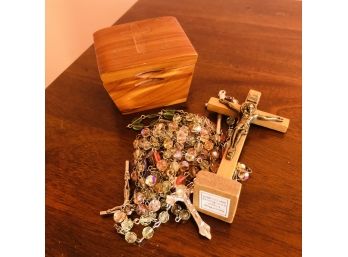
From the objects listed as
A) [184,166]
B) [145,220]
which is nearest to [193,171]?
[184,166]

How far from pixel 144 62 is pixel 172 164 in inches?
7.6

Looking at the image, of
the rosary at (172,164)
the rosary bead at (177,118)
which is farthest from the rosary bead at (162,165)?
the rosary bead at (177,118)

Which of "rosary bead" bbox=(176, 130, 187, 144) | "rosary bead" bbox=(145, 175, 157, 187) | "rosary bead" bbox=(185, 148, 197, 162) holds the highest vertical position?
"rosary bead" bbox=(176, 130, 187, 144)

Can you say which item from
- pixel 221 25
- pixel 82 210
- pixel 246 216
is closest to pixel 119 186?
pixel 82 210

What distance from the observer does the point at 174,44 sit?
59cm

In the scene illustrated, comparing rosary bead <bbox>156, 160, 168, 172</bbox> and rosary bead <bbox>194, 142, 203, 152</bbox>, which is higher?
rosary bead <bbox>194, 142, 203, 152</bbox>

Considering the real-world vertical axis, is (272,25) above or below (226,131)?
above

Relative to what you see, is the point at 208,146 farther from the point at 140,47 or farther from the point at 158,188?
the point at 140,47

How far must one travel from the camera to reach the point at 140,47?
1.92ft

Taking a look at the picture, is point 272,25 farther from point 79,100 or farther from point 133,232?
point 133,232

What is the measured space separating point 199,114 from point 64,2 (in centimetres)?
61

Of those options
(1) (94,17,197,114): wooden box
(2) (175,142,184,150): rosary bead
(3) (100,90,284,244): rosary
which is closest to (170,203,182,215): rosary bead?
(3) (100,90,284,244): rosary

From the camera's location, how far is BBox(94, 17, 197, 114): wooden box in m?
0.56

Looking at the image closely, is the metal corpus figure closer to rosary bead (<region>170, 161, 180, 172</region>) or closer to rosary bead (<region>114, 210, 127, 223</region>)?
rosary bead (<region>170, 161, 180, 172</region>)
